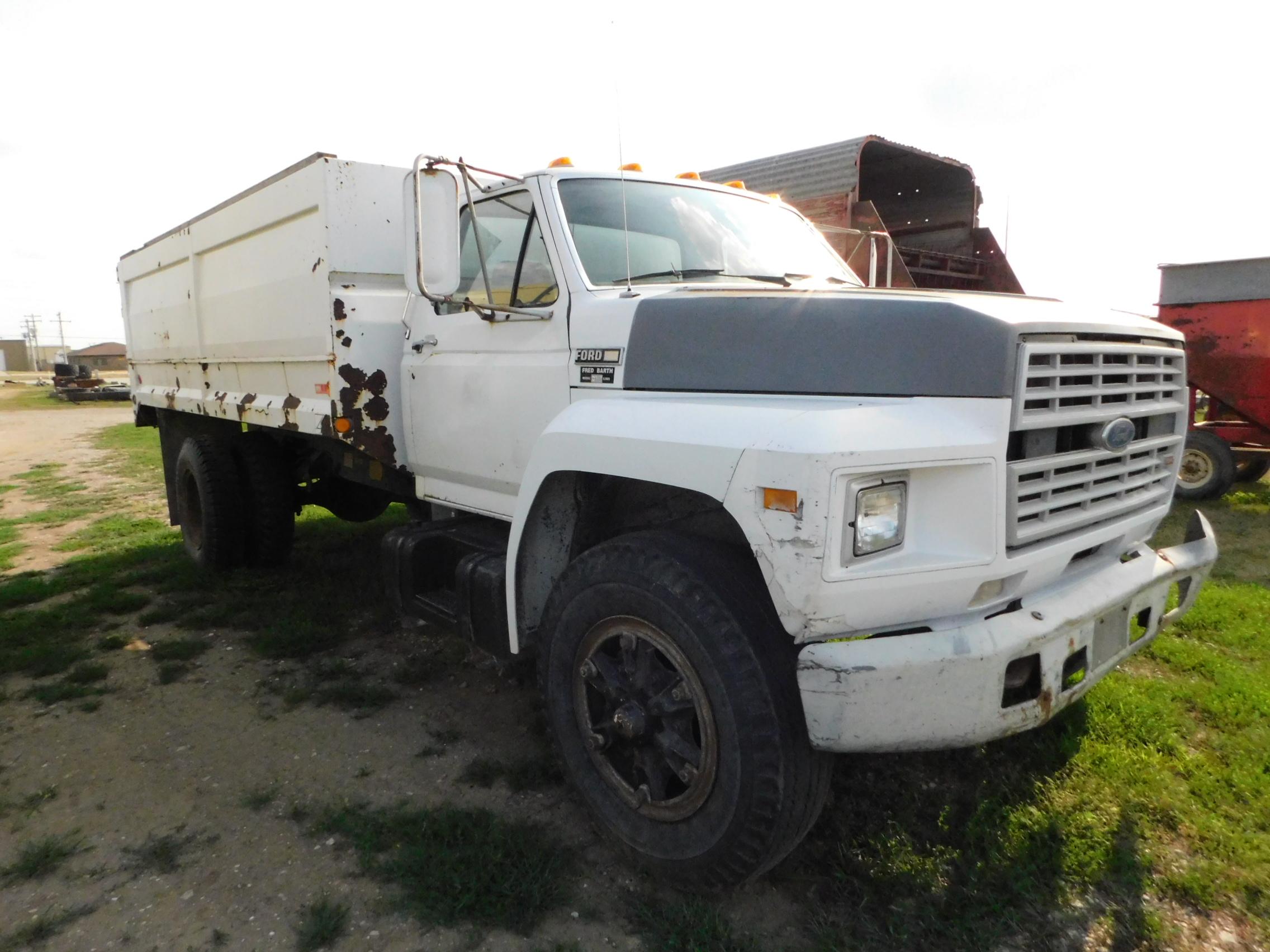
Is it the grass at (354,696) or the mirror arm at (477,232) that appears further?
the grass at (354,696)

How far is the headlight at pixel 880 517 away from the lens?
6.75ft

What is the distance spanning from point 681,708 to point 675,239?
1829 millimetres

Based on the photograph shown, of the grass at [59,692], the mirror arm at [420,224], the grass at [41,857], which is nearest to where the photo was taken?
the grass at [41,857]

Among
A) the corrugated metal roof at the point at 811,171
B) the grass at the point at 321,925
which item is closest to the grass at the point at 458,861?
the grass at the point at 321,925

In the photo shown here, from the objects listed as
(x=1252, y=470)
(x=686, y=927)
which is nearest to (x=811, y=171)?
(x=1252, y=470)

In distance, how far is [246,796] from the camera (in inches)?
125

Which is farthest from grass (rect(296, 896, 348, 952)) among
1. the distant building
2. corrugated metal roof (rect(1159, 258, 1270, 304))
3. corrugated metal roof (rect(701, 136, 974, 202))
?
the distant building

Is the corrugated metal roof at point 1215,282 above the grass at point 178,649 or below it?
above

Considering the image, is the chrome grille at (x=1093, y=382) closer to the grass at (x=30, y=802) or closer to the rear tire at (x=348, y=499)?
the grass at (x=30, y=802)

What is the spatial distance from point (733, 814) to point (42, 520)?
8.80 meters

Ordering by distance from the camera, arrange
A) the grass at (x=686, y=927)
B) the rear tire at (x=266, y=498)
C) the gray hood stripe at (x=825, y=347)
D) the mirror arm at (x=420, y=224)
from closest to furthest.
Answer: the gray hood stripe at (x=825, y=347) → the grass at (x=686, y=927) → the mirror arm at (x=420, y=224) → the rear tire at (x=266, y=498)

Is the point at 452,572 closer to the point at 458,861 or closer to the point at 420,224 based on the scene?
the point at 458,861

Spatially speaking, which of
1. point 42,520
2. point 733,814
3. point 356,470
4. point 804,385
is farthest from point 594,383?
point 42,520

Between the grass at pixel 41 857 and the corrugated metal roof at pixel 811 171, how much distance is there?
25.4 ft
